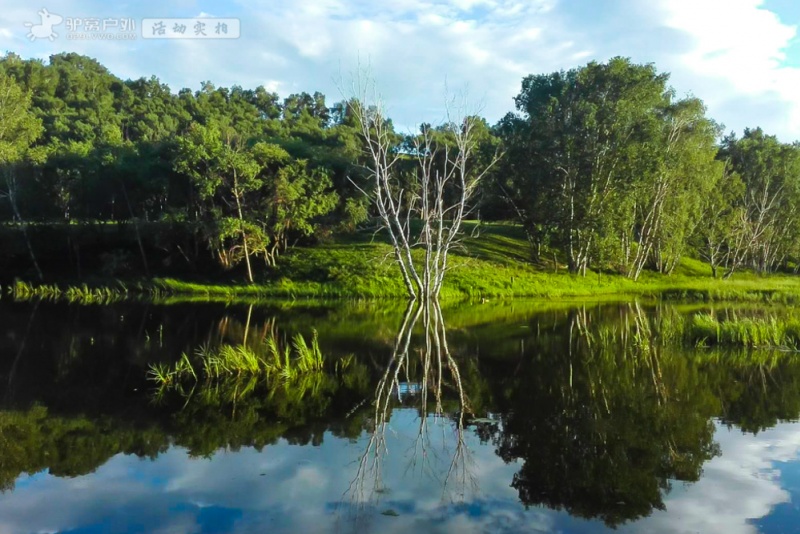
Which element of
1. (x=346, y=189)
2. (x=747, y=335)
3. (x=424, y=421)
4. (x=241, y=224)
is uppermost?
(x=346, y=189)

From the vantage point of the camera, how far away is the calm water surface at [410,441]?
7441mm

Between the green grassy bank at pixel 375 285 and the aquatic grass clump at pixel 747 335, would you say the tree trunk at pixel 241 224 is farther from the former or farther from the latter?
the aquatic grass clump at pixel 747 335

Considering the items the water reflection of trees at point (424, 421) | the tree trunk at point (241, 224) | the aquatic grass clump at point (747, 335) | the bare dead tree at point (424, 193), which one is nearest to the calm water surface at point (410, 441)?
the water reflection of trees at point (424, 421)

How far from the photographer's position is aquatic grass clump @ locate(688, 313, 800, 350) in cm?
1842

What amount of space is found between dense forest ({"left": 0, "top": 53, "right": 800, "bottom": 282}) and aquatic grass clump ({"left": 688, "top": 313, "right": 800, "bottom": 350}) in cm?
1910

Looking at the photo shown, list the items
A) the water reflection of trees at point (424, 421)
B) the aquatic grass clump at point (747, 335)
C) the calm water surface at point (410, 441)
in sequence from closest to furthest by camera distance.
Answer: the calm water surface at point (410, 441), the water reflection of trees at point (424, 421), the aquatic grass clump at point (747, 335)

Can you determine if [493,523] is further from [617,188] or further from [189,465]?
[617,188]

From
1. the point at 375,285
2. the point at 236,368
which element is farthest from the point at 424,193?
the point at 236,368

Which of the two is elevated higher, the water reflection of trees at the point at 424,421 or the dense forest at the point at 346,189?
the dense forest at the point at 346,189

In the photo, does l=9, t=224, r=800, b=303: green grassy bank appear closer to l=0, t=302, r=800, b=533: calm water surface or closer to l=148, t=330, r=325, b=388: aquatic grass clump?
l=0, t=302, r=800, b=533: calm water surface

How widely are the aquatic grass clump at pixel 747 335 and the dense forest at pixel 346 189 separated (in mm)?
19104

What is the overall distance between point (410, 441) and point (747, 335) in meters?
12.6

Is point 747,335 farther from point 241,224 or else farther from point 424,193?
point 241,224

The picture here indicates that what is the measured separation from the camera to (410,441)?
10.1 metres
